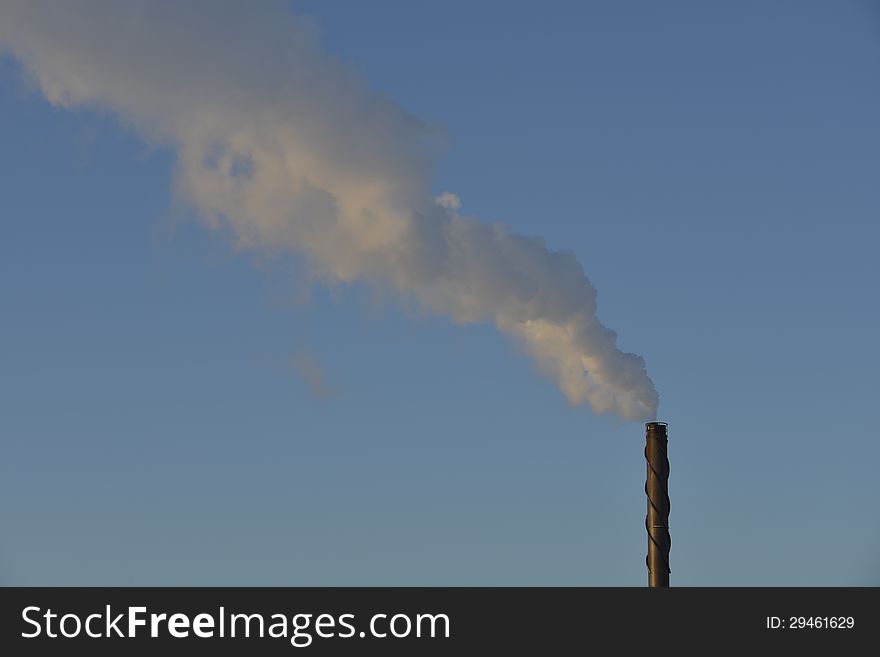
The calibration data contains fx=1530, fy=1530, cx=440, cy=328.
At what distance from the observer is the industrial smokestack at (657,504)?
60875 mm

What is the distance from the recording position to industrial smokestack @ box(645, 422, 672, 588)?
60875mm

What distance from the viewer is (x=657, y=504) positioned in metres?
61.6
